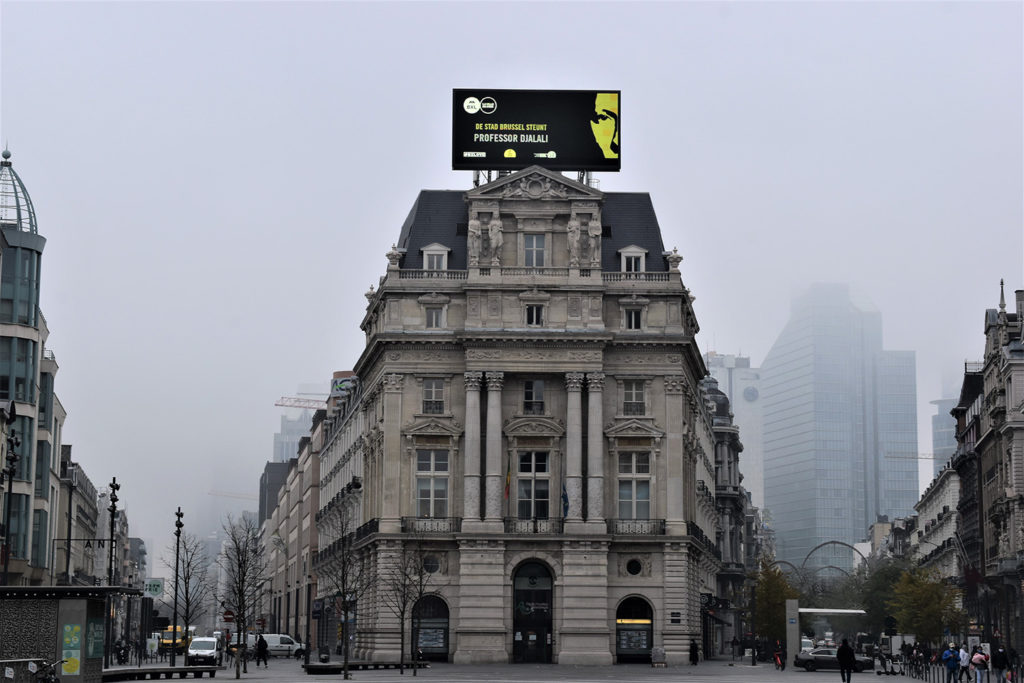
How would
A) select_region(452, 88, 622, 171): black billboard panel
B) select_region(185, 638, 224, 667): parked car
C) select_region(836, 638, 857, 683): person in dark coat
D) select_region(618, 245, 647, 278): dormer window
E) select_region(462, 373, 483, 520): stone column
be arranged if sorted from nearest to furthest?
1. select_region(836, 638, 857, 683): person in dark coat
2. select_region(462, 373, 483, 520): stone column
3. select_region(185, 638, 224, 667): parked car
4. select_region(618, 245, 647, 278): dormer window
5. select_region(452, 88, 622, 171): black billboard panel

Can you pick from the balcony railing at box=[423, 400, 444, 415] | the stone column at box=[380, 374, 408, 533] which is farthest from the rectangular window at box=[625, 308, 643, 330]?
the stone column at box=[380, 374, 408, 533]

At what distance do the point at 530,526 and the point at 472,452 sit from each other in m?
5.61

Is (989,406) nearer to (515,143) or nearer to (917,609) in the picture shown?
(917,609)

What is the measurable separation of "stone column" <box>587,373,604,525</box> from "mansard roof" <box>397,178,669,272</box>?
8540mm

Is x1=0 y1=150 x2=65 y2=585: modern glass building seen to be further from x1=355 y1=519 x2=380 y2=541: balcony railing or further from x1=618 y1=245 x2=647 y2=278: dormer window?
x1=618 y1=245 x2=647 y2=278: dormer window

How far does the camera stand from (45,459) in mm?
98875

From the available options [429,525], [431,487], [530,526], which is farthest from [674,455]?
[429,525]

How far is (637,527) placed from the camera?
95875 mm

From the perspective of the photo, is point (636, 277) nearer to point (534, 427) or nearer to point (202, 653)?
point (534, 427)

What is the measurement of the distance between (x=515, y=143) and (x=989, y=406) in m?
45.1

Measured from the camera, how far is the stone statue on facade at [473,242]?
318ft

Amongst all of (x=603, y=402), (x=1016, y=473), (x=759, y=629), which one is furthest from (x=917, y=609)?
(x=603, y=402)

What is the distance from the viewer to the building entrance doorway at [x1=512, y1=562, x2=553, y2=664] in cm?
9481

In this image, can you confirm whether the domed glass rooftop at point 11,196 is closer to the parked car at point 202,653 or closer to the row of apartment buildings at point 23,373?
the row of apartment buildings at point 23,373
